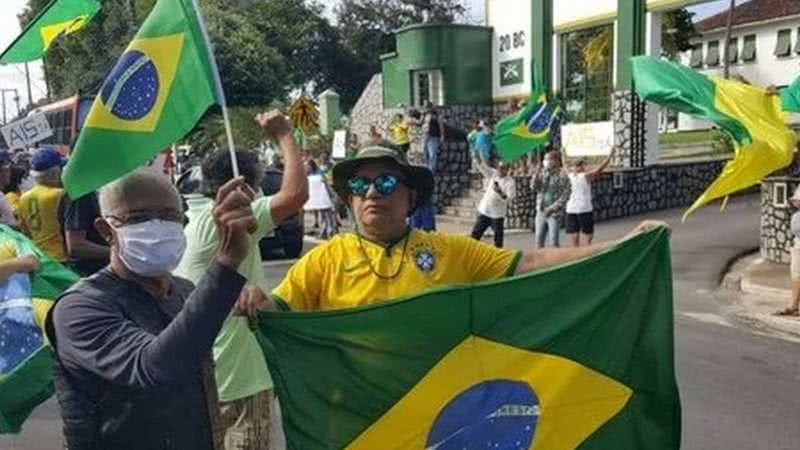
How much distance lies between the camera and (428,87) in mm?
28219

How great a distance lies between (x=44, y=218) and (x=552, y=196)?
9.35 m

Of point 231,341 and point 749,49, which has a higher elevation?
point 749,49

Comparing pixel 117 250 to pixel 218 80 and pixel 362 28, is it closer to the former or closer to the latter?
pixel 218 80

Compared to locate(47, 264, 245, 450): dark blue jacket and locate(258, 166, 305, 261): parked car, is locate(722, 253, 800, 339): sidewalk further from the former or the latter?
locate(47, 264, 245, 450): dark blue jacket

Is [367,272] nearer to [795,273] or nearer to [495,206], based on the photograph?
[795,273]

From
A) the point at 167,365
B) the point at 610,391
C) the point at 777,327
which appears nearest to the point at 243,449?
the point at 610,391

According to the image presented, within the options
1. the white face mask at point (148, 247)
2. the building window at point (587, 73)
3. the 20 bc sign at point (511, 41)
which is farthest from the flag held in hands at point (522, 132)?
the white face mask at point (148, 247)

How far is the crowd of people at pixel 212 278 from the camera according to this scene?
2350 mm

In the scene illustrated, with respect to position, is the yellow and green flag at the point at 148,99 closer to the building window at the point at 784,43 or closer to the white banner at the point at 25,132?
the white banner at the point at 25,132

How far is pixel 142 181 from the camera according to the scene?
2.71 metres

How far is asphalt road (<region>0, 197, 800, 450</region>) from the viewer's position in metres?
6.39

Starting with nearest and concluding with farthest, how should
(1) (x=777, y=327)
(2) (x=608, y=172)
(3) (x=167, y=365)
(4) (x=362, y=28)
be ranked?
(3) (x=167, y=365) < (1) (x=777, y=327) < (2) (x=608, y=172) < (4) (x=362, y=28)

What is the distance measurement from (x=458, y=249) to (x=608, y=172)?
17.7 meters

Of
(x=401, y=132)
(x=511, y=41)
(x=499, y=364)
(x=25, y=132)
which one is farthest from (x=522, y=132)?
(x=499, y=364)
